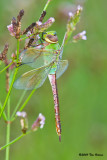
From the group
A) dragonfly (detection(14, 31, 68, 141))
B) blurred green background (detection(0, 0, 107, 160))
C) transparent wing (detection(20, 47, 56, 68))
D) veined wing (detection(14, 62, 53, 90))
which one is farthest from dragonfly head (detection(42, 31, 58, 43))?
blurred green background (detection(0, 0, 107, 160))

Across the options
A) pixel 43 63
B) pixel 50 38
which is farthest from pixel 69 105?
pixel 50 38

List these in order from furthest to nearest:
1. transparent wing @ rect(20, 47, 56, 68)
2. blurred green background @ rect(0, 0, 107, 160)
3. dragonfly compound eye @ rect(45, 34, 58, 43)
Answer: blurred green background @ rect(0, 0, 107, 160), dragonfly compound eye @ rect(45, 34, 58, 43), transparent wing @ rect(20, 47, 56, 68)

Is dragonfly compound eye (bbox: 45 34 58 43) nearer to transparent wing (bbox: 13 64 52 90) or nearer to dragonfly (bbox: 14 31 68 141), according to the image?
dragonfly (bbox: 14 31 68 141)

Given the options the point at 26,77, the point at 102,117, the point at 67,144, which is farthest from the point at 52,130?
the point at 26,77

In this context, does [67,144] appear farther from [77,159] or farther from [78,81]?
[78,81]

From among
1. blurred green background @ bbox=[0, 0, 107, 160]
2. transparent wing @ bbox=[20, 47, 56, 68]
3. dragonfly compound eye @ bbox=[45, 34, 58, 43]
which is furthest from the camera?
blurred green background @ bbox=[0, 0, 107, 160]
